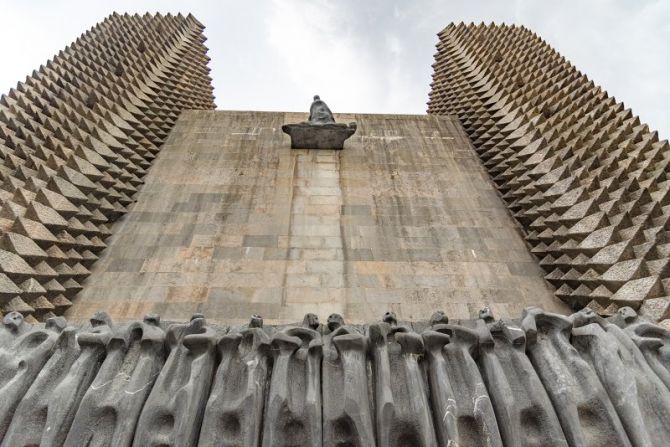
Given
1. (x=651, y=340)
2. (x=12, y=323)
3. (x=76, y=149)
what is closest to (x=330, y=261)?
(x=12, y=323)

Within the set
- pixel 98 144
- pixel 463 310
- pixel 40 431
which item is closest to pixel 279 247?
pixel 463 310

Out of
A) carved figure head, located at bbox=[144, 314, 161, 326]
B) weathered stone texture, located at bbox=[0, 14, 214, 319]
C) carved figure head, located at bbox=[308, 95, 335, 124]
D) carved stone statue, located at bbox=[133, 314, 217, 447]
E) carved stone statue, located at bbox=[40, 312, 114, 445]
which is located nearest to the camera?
carved stone statue, located at bbox=[133, 314, 217, 447]

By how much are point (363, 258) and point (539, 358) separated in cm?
541

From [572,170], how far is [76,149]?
447 inches

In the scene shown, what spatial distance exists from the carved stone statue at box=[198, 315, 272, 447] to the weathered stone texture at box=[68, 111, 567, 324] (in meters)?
3.74

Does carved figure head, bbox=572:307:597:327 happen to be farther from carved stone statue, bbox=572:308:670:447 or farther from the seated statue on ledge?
the seated statue on ledge

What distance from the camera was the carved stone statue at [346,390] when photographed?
4.09 m

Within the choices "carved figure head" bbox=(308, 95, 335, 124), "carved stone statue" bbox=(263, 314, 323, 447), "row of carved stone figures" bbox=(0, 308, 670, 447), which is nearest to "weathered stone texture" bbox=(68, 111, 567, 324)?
"carved figure head" bbox=(308, 95, 335, 124)

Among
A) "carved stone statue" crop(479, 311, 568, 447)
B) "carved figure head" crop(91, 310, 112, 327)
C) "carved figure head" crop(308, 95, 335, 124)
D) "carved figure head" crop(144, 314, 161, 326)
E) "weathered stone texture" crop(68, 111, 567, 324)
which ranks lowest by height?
"carved stone statue" crop(479, 311, 568, 447)

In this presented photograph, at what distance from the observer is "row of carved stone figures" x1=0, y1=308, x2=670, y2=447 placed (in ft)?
13.5

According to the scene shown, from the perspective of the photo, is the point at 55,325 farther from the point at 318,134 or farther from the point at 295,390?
the point at 318,134

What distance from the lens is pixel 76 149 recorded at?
1086 cm

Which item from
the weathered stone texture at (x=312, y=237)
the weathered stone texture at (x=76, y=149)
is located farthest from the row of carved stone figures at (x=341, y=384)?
the weathered stone texture at (x=312, y=237)

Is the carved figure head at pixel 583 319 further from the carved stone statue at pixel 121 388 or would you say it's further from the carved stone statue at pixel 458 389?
the carved stone statue at pixel 121 388
